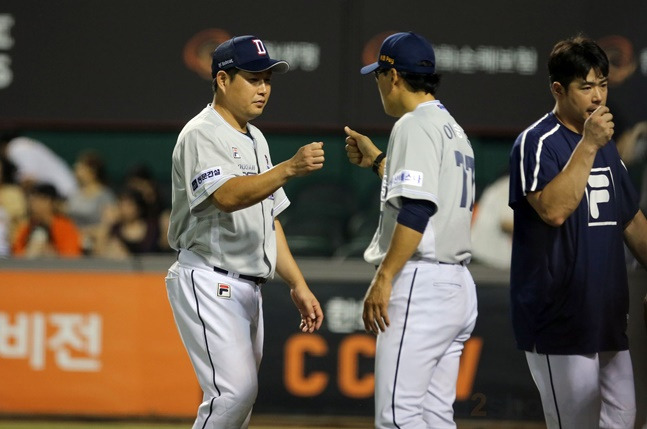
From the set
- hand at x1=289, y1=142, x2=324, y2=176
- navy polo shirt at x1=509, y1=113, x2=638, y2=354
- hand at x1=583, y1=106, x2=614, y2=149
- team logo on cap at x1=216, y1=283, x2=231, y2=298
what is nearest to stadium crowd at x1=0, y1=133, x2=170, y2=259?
team logo on cap at x1=216, y1=283, x2=231, y2=298

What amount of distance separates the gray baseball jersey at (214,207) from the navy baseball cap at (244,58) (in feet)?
0.65

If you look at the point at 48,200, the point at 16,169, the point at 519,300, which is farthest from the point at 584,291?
the point at 16,169

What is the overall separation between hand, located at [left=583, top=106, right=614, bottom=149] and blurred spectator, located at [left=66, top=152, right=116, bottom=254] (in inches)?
204

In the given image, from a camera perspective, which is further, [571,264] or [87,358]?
[87,358]

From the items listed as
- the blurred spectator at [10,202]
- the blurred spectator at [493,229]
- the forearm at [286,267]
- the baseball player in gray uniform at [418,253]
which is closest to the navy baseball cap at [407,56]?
the baseball player in gray uniform at [418,253]

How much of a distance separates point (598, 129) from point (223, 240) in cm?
142

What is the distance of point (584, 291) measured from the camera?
3.88 meters

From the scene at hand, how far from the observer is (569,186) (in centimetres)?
373

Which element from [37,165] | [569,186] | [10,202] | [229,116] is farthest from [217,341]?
[37,165]

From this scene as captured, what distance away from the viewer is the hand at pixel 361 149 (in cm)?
452

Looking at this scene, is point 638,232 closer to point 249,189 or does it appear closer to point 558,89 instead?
point 558,89

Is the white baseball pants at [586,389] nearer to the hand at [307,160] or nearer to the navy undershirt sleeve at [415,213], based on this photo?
the navy undershirt sleeve at [415,213]

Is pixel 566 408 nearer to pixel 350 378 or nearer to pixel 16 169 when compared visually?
pixel 350 378

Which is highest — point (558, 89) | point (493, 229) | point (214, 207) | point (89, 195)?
point (558, 89)
